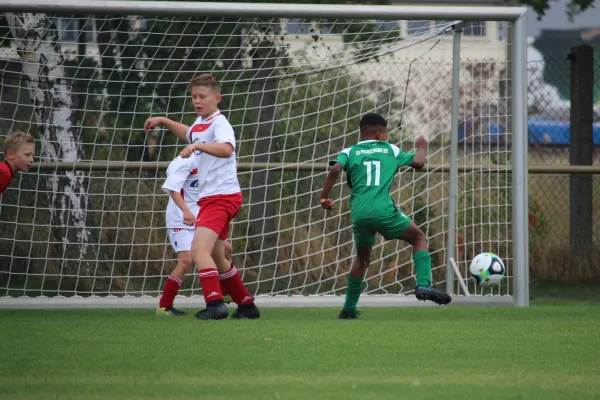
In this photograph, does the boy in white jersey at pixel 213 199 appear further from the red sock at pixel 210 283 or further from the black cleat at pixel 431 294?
the black cleat at pixel 431 294

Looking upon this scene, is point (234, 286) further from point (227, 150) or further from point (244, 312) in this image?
point (227, 150)

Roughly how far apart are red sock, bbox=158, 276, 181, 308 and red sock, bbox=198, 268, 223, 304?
81 centimetres

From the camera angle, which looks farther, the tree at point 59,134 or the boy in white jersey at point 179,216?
the tree at point 59,134

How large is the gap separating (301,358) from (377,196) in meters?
2.27

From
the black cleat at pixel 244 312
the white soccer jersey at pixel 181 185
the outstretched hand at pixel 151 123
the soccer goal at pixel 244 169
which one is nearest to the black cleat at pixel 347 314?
the black cleat at pixel 244 312

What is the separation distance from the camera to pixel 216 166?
7238 mm

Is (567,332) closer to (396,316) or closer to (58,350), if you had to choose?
(396,316)

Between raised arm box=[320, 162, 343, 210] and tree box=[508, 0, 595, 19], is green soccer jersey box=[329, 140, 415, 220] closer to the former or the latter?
raised arm box=[320, 162, 343, 210]

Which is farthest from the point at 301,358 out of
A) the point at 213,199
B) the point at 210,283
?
the point at 213,199

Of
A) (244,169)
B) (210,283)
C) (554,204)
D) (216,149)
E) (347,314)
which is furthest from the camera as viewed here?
(554,204)

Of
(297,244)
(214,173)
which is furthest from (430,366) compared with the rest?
(297,244)

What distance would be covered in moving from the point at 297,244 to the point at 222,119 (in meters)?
2.65

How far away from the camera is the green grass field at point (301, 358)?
14.0 ft

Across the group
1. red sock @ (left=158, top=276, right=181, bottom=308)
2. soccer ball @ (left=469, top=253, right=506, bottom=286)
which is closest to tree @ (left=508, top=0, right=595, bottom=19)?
soccer ball @ (left=469, top=253, right=506, bottom=286)
